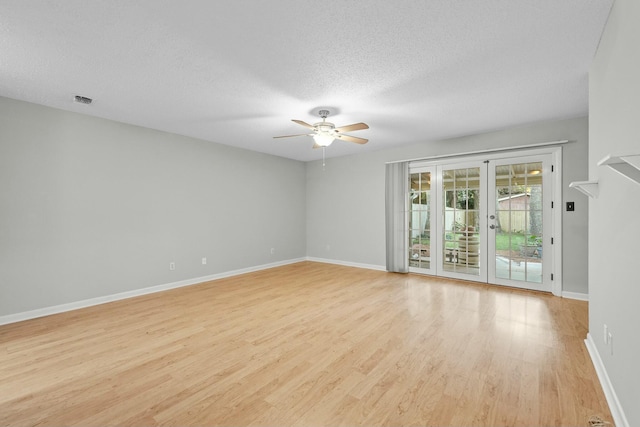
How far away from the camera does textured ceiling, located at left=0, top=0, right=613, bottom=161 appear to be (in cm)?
182

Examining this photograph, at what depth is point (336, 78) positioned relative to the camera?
8.81 ft

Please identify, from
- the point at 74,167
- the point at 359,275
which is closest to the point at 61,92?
the point at 74,167

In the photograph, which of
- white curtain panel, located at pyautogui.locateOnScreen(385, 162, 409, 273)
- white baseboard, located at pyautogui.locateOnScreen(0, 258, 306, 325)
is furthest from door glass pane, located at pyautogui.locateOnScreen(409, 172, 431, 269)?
white baseboard, located at pyautogui.locateOnScreen(0, 258, 306, 325)

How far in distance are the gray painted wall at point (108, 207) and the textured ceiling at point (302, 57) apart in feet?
1.41

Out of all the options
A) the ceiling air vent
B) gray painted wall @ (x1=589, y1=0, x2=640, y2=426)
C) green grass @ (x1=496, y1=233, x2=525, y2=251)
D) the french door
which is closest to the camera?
gray painted wall @ (x1=589, y1=0, x2=640, y2=426)

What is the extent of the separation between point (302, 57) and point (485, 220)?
4.02m

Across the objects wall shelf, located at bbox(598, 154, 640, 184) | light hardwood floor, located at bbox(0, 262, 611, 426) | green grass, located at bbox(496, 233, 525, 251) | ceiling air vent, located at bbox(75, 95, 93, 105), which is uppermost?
ceiling air vent, located at bbox(75, 95, 93, 105)

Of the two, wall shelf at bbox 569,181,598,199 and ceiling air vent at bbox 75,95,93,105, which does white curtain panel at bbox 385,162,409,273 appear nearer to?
wall shelf at bbox 569,181,598,199

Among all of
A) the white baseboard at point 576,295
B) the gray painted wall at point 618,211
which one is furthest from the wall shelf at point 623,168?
the white baseboard at point 576,295

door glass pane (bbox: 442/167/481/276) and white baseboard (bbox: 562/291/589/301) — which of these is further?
door glass pane (bbox: 442/167/481/276)

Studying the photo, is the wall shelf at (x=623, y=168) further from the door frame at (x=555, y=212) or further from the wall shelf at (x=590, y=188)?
the door frame at (x=555, y=212)

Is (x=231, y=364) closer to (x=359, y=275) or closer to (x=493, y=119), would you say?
(x=359, y=275)

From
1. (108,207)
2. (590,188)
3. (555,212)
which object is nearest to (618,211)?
(590,188)

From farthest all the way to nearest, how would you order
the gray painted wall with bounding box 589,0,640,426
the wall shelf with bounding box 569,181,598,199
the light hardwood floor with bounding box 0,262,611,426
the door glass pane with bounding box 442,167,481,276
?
1. the door glass pane with bounding box 442,167,481,276
2. the wall shelf with bounding box 569,181,598,199
3. the light hardwood floor with bounding box 0,262,611,426
4. the gray painted wall with bounding box 589,0,640,426
